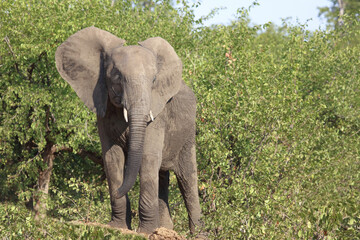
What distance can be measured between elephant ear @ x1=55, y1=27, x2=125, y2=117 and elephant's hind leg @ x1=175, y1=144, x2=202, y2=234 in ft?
5.80

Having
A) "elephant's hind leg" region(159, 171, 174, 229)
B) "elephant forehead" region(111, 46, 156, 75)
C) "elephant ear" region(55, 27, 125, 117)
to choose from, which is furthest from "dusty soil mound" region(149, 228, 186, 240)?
"elephant forehead" region(111, 46, 156, 75)

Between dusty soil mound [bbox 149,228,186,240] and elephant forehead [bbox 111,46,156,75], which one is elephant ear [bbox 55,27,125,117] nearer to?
elephant forehead [bbox 111,46,156,75]

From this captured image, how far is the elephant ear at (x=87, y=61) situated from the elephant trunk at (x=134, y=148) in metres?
0.75

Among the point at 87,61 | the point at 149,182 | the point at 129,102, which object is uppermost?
the point at 87,61

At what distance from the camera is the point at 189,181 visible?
902 cm

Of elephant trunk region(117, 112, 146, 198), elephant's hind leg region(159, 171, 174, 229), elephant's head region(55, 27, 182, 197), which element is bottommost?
elephant's hind leg region(159, 171, 174, 229)

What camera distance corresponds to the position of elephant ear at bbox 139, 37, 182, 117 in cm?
774

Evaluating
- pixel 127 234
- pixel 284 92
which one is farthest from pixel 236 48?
pixel 127 234

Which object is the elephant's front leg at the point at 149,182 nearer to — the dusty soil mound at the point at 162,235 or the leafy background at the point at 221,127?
the dusty soil mound at the point at 162,235

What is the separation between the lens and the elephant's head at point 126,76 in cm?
721

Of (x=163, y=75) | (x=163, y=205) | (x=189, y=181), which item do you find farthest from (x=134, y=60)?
(x=163, y=205)

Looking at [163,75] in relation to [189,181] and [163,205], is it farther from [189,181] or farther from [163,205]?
[163,205]

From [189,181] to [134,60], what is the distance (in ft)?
7.66

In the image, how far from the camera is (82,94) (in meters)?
7.88
